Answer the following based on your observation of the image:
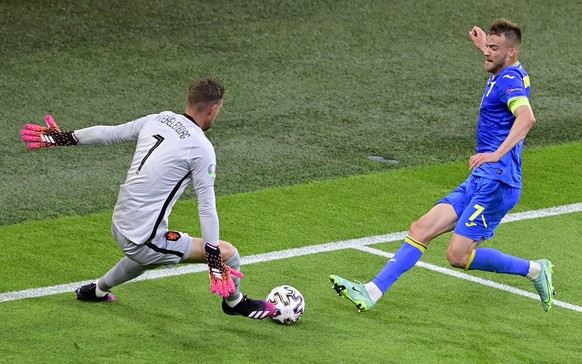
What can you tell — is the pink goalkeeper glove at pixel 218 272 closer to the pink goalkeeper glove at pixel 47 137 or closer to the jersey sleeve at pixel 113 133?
the jersey sleeve at pixel 113 133

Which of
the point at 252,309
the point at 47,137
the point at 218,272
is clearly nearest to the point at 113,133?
the point at 47,137

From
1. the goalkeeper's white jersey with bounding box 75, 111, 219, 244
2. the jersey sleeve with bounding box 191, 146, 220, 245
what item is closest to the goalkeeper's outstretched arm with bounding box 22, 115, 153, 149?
the goalkeeper's white jersey with bounding box 75, 111, 219, 244

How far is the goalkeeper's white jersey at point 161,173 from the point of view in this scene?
8062 mm

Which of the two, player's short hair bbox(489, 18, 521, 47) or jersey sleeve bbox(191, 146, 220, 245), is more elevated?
player's short hair bbox(489, 18, 521, 47)

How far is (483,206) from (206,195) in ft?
7.20

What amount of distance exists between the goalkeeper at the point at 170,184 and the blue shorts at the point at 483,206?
1.70 metres

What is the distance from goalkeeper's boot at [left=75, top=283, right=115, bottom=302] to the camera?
897 centimetres

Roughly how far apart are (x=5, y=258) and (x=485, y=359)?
162 inches

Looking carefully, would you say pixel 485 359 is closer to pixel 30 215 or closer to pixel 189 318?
pixel 189 318

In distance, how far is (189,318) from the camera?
28.8ft

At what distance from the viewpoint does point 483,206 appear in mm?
8906

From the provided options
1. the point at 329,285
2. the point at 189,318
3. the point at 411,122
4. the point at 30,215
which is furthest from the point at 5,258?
the point at 411,122

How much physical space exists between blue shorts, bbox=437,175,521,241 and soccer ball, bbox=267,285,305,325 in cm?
130

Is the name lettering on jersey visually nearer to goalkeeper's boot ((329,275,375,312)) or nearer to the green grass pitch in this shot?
the green grass pitch
